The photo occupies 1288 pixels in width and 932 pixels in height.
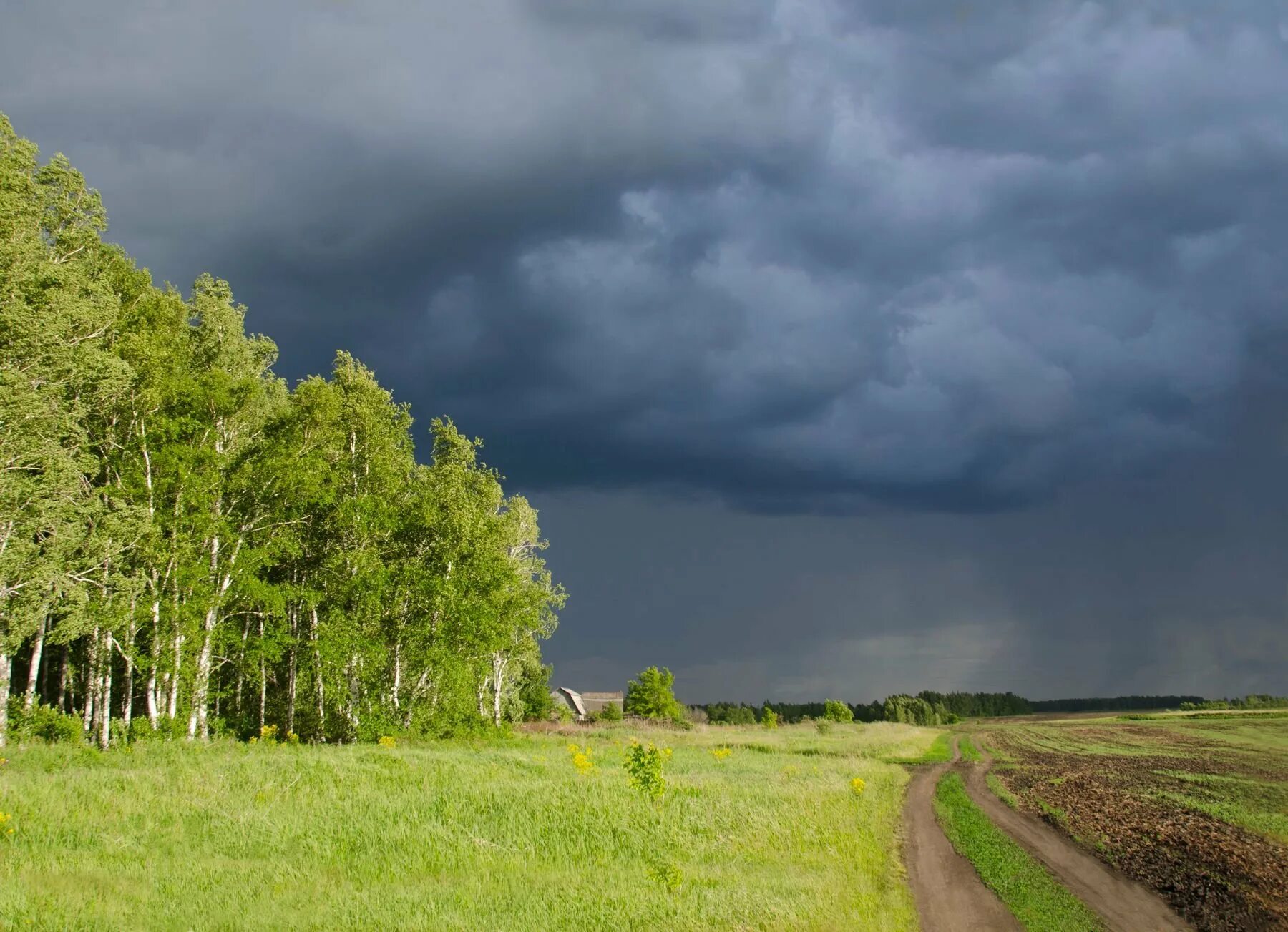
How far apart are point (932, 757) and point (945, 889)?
37.7m

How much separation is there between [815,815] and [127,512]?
2603 centimetres

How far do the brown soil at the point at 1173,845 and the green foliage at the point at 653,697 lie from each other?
61.9m

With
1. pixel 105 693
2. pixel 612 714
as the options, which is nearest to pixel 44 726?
pixel 105 693

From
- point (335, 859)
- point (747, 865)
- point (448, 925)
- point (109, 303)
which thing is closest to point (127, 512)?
point (109, 303)

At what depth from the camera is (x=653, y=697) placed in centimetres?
9325

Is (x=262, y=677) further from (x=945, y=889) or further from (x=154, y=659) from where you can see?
(x=945, y=889)

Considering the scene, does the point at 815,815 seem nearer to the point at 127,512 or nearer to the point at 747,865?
the point at 747,865

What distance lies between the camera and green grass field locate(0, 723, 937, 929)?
1183 cm

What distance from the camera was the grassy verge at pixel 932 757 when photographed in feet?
146

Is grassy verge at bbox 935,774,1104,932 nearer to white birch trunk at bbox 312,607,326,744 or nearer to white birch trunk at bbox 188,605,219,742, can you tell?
white birch trunk at bbox 312,607,326,744

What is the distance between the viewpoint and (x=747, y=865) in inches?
590

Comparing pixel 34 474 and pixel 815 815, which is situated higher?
pixel 34 474

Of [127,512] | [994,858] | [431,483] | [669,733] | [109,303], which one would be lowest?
[669,733]

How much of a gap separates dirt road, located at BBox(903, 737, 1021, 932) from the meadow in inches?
123
